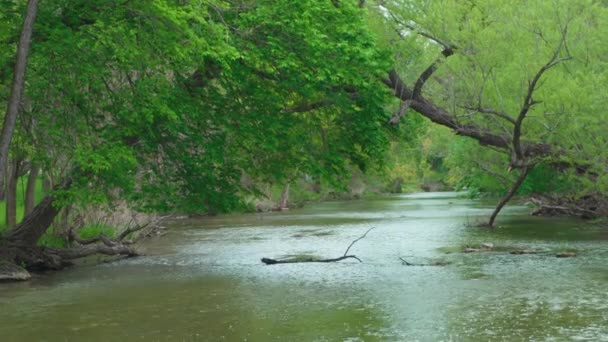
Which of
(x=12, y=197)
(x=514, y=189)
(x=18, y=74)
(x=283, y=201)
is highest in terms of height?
(x=18, y=74)

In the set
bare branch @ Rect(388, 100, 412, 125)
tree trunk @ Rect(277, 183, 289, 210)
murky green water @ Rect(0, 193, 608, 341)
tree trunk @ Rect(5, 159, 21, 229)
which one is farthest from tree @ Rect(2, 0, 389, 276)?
tree trunk @ Rect(277, 183, 289, 210)

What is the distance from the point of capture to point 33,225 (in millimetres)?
22031

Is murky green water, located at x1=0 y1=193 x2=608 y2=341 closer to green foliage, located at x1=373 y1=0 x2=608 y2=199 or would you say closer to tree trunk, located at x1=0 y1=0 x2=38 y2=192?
tree trunk, located at x1=0 y1=0 x2=38 y2=192

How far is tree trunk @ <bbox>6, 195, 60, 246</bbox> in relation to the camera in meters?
21.9

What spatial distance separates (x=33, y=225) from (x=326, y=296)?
9141 mm

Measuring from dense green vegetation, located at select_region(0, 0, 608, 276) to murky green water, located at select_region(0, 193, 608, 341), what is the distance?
230 centimetres

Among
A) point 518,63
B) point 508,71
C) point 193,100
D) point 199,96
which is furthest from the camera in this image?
point 508,71

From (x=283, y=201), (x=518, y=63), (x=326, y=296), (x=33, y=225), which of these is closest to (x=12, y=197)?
(x=33, y=225)

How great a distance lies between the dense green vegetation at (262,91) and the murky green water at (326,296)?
2.30 meters

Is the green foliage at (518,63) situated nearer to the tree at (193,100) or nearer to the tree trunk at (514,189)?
the tree trunk at (514,189)

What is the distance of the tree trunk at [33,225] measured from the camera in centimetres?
2193

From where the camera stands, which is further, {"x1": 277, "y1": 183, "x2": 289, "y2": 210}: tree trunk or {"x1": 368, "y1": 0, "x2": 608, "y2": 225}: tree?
{"x1": 277, "y1": 183, "x2": 289, "y2": 210}: tree trunk

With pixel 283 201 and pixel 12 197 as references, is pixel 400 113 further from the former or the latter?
pixel 283 201

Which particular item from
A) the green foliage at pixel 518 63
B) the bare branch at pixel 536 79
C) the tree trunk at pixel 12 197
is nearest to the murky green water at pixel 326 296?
the tree trunk at pixel 12 197
